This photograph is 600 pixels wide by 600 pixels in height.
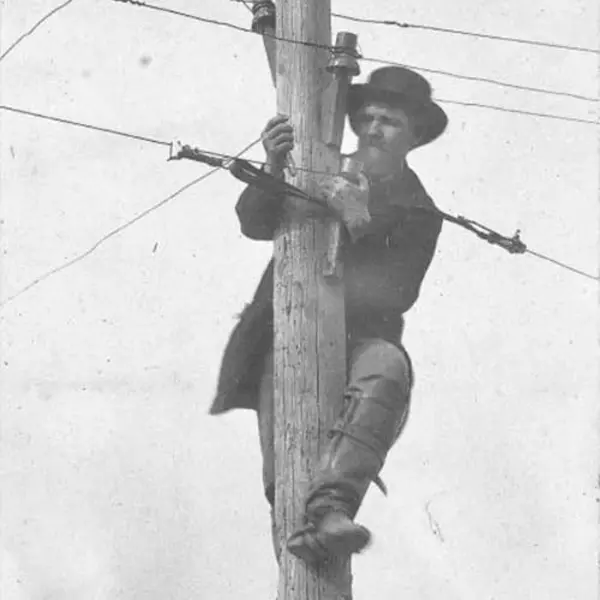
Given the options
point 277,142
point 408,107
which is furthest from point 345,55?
point 408,107

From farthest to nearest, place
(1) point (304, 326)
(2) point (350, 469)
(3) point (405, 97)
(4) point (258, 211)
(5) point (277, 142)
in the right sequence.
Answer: (3) point (405, 97) < (4) point (258, 211) < (5) point (277, 142) < (1) point (304, 326) < (2) point (350, 469)

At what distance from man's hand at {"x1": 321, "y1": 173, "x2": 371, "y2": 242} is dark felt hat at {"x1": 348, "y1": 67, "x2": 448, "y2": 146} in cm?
89

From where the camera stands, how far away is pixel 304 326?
6551mm

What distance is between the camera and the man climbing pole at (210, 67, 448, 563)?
6289 millimetres

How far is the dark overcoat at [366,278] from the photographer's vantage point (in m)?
7.02

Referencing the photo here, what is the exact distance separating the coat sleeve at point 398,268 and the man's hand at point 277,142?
622 mm

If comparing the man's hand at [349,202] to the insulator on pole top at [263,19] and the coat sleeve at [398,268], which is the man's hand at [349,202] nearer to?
the coat sleeve at [398,268]

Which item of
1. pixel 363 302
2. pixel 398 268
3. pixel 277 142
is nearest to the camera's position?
pixel 277 142

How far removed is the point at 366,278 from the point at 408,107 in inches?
41.9

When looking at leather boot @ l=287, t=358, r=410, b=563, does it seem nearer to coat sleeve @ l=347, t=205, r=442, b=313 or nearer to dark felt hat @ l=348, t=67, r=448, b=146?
coat sleeve @ l=347, t=205, r=442, b=313

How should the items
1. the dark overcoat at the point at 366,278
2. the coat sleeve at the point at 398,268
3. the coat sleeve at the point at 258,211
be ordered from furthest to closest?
the coat sleeve at the point at 398,268 → the dark overcoat at the point at 366,278 → the coat sleeve at the point at 258,211

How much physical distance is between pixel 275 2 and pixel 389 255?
1332 mm

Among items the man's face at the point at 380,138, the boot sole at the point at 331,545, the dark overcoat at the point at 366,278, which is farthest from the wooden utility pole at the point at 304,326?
the man's face at the point at 380,138

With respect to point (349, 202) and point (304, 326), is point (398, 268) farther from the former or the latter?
point (304, 326)
